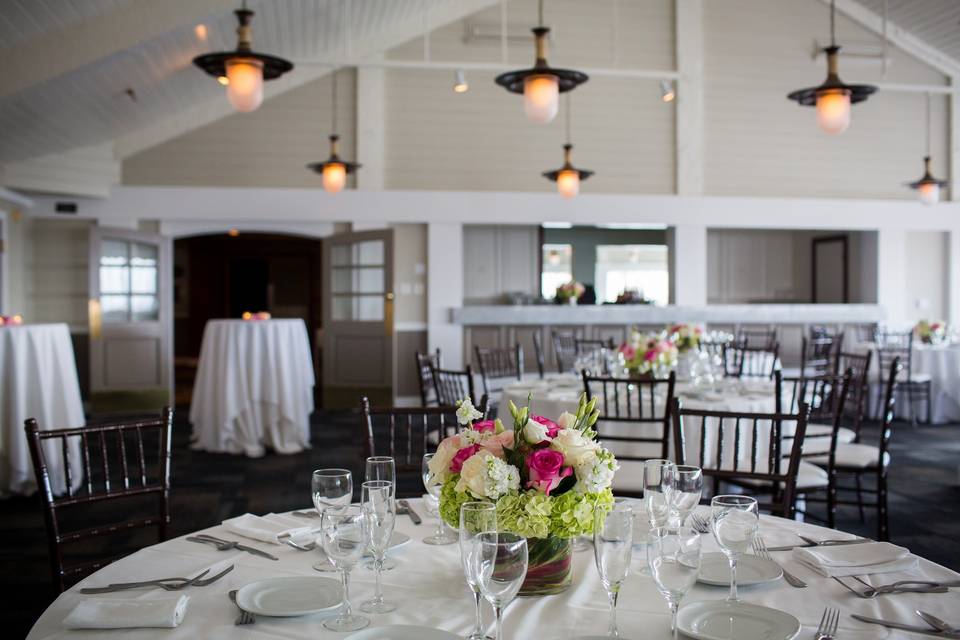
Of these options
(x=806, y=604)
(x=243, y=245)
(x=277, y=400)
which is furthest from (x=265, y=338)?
(x=243, y=245)

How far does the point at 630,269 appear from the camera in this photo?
50.1ft

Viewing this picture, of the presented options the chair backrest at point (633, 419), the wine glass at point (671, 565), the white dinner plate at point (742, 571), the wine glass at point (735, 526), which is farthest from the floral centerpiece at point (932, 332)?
the wine glass at point (671, 565)

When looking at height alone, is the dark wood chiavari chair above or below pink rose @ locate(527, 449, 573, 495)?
below

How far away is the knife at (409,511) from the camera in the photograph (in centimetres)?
210

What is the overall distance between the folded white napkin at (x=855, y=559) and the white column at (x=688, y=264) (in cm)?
915

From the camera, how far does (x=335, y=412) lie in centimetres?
938

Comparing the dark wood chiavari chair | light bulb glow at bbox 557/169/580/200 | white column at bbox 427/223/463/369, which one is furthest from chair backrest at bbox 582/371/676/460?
white column at bbox 427/223/463/369

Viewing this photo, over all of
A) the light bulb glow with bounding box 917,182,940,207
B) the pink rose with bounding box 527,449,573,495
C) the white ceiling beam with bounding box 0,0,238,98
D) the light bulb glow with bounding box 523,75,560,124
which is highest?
the white ceiling beam with bounding box 0,0,238,98

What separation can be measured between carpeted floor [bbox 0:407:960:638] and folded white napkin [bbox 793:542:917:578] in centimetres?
220

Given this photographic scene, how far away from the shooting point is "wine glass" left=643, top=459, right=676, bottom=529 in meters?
1.49

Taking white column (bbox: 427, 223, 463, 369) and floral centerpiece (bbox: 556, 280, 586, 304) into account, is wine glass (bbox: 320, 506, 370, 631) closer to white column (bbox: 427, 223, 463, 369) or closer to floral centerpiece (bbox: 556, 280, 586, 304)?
white column (bbox: 427, 223, 463, 369)

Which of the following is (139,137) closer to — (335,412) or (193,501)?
(335,412)

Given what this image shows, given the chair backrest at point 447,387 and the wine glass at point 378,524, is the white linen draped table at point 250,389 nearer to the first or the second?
the chair backrest at point 447,387

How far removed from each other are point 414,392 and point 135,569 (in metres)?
8.39
